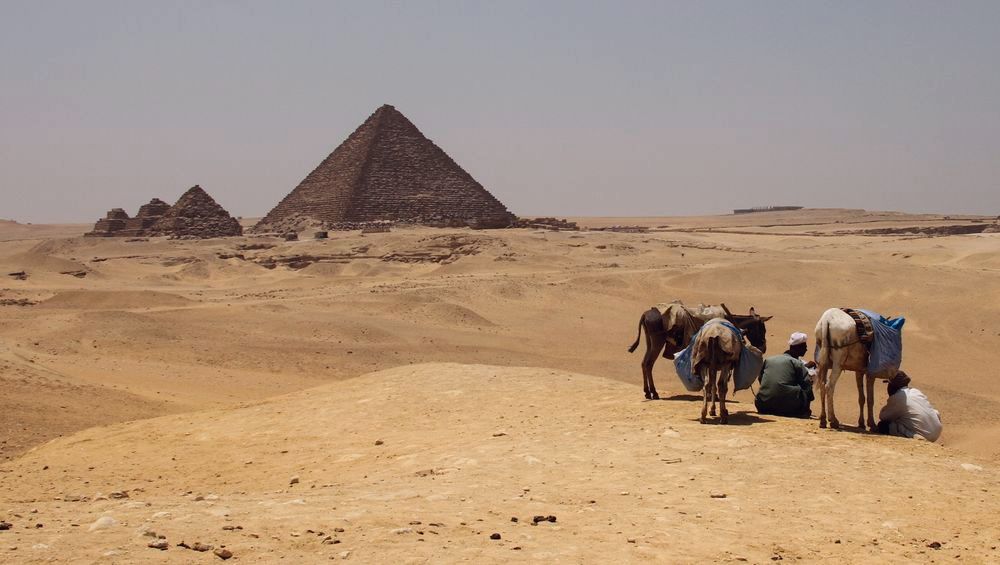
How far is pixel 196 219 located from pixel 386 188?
14951 mm

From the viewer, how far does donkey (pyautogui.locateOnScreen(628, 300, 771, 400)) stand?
9.55m

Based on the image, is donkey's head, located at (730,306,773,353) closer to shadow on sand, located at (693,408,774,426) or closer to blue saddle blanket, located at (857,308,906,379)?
shadow on sand, located at (693,408,774,426)

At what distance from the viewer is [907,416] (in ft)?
26.7

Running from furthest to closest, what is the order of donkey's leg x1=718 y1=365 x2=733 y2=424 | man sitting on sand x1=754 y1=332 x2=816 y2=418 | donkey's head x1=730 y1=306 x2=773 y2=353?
donkey's head x1=730 y1=306 x2=773 y2=353
man sitting on sand x1=754 y1=332 x2=816 y2=418
donkey's leg x1=718 y1=365 x2=733 y2=424

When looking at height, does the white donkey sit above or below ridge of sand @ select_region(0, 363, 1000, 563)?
above

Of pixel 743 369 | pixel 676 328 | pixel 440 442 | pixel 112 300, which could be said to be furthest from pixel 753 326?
pixel 112 300

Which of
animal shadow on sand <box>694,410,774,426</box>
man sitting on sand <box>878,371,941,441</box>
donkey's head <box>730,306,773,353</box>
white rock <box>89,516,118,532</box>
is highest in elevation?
donkey's head <box>730,306,773,353</box>

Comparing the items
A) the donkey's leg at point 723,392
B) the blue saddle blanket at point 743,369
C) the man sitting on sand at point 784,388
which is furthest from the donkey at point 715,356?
the man sitting on sand at point 784,388

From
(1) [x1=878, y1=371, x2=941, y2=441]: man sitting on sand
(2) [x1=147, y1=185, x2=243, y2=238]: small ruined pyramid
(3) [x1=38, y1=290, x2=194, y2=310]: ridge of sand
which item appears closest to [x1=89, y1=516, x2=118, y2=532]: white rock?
(1) [x1=878, y1=371, x2=941, y2=441]: man sitting on sand

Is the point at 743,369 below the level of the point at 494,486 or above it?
above

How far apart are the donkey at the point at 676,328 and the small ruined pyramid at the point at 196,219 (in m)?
54.6

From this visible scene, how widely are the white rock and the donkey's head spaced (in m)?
6.13

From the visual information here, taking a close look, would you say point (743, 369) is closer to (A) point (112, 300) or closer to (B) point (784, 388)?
(B) point (784, 388)

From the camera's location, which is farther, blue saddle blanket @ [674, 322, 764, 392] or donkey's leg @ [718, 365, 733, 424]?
blue saddle blanket @ [674, 322, 764, 392]
